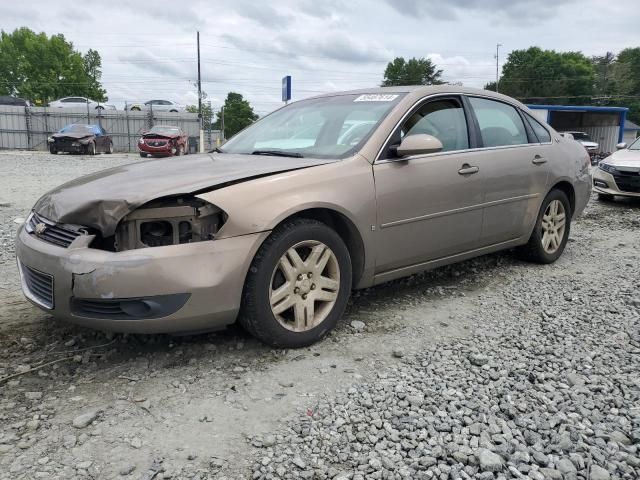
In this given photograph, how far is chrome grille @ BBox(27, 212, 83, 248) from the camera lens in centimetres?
283

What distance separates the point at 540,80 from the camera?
80.6m

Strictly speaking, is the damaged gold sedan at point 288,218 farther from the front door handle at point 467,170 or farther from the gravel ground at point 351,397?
the gravel ground at point 351,397

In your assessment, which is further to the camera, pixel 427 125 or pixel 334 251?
pixel 427 125

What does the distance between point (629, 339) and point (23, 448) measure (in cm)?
329

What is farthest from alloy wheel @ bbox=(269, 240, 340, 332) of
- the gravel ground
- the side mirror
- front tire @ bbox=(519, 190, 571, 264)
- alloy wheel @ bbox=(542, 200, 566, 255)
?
alloy wheel @ bbox=(542, 200, 566, 255)

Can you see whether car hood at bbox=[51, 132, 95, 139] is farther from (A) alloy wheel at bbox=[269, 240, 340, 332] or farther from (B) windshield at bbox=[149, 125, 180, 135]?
(A) alloy wheel at bbox=[269, 240, 340, 332]

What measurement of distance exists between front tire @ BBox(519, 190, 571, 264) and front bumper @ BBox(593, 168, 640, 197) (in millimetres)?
5147

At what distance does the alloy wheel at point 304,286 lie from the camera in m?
3.02

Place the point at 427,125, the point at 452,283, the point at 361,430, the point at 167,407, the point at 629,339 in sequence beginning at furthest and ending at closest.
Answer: the point at 452,283, the point at 427,125, the point at 629,339, the point at 167,407, the point at 361,430

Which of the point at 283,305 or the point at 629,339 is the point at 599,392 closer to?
the point at 629,339

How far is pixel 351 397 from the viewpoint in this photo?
2615 millimetres

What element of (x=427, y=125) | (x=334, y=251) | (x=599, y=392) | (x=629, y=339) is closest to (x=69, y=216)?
(x=334, y=251)

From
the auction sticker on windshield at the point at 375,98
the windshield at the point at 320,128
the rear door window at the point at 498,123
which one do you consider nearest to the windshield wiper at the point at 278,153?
the windshield at the point at 320,128

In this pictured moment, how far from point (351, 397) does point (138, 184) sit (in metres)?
1.56
